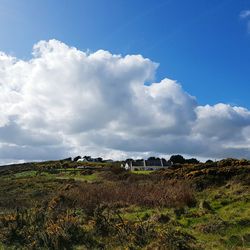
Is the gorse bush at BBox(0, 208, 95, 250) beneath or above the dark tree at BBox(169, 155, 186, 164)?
beneath

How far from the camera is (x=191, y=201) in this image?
60.2ft

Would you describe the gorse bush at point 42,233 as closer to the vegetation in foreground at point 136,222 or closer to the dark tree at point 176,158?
the vegetation in foreground at point 136,222

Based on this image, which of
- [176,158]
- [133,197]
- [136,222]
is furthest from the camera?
[176,158]

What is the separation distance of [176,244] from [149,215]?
6.42 metres

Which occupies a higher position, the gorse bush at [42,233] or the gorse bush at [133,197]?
the gorse bush at [133,197]

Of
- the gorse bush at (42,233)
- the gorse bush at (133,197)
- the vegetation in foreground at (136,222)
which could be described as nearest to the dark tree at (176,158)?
the vegetation in foreground at (136,222)

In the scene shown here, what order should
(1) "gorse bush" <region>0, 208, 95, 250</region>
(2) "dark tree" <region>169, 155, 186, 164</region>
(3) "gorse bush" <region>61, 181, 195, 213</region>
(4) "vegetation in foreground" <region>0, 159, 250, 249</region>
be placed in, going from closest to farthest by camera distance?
(4) "vegetation in foreground" <region>0, 159, 250, 249</region>, (1) "gorse bush" <region>0, 208, 95, 250</region>, (3) "gorse bush" <region>61, 181, 195, 213</region>, (2) "dark tree" <region>169, 155, 186, 164</region>

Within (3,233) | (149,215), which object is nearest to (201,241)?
(149,215)

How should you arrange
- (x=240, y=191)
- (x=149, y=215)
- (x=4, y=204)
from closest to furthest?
(x=149, y=215), (x=240, y=191), (x=4, y=204)

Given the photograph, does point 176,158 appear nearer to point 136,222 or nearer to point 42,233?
point 136,222

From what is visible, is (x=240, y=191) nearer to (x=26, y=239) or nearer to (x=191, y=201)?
(x=191, y=201)

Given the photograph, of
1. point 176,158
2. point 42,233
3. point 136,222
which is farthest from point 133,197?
point 176,158

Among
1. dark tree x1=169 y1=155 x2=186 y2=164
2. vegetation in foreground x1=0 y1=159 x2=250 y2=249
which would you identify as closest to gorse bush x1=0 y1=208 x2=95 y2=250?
vegetation in foreground x1=0 y1=159 x2=250 y2=249

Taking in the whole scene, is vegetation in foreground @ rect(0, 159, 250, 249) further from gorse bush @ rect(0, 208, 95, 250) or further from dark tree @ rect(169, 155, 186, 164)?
dark tree @ rect(169, 155, 186, 164)
